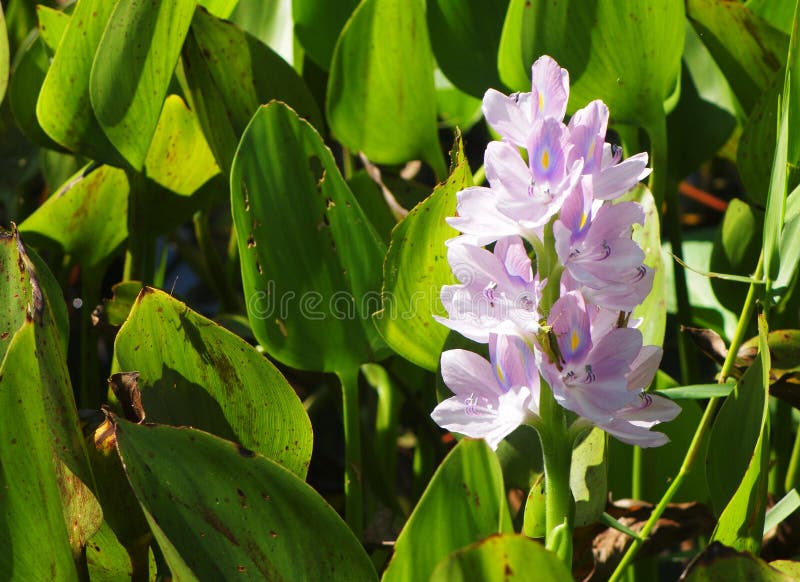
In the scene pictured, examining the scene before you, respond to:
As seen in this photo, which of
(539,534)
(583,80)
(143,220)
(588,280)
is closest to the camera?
(588,280)

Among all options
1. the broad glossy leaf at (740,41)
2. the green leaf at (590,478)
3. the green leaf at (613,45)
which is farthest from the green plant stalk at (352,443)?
the broad glossy leaf at (740,41)

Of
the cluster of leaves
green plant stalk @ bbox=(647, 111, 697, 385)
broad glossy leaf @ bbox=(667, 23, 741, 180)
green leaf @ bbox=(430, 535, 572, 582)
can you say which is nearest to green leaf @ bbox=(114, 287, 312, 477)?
the cluster of leaves

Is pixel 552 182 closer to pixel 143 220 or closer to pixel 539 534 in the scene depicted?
pixel 539 534

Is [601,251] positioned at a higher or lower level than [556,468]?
higher

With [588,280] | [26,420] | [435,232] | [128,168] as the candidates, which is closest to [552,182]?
[588,280]

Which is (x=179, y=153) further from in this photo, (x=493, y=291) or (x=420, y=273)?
(x=493, y=291)

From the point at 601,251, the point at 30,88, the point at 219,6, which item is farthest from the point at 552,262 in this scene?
the point at 30,88
